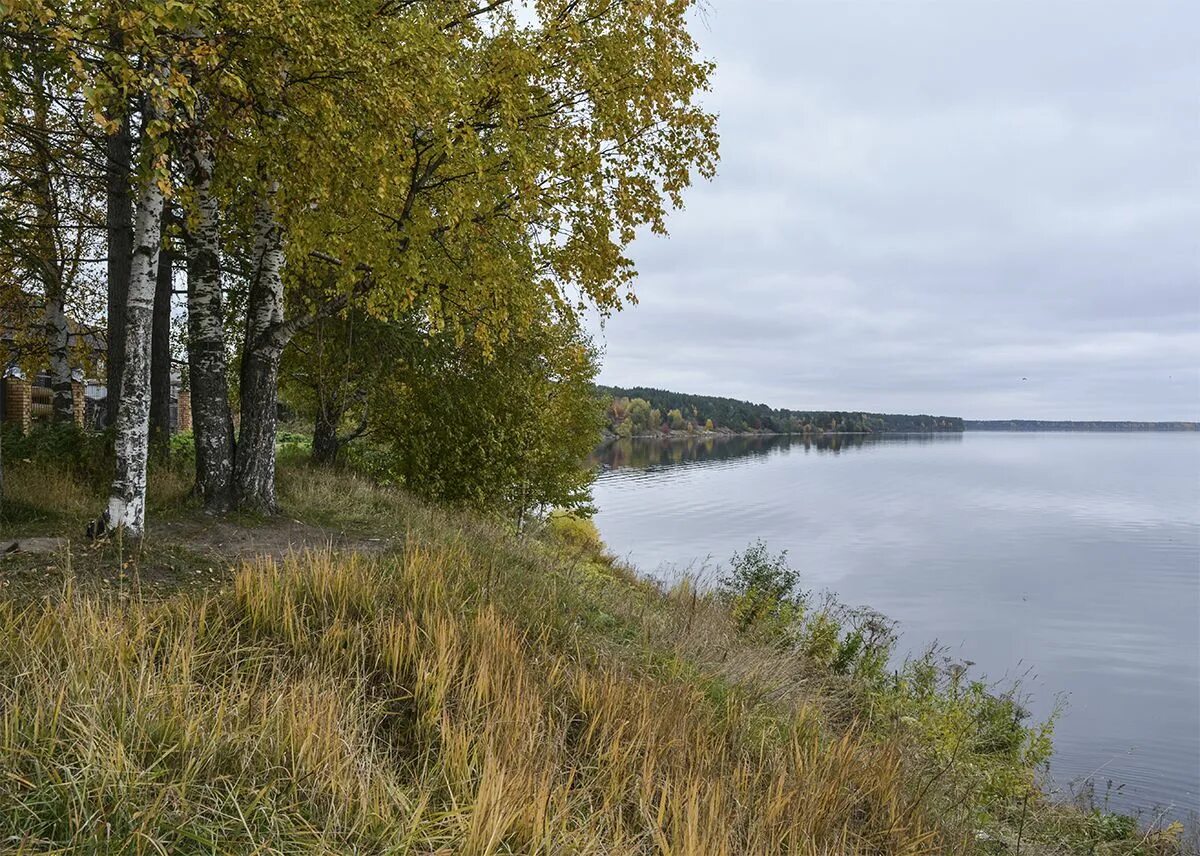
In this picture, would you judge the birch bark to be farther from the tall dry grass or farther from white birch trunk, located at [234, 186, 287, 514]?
the tall dry grass

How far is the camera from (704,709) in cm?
518

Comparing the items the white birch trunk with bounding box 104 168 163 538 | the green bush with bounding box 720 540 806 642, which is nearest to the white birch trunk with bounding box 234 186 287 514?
the white birch trunk with bounding box 104 168 163 538

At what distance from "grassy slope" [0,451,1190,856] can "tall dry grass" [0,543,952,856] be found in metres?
0.02

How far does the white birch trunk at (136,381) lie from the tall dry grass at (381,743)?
1869mm

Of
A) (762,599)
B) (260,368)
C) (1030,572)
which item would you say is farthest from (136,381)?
(1030,572)

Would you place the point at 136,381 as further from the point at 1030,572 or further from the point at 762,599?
the point at 1030,572

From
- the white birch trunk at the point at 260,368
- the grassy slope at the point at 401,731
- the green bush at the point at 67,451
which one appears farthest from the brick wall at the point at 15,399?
the grassy slope at the point at 401,731

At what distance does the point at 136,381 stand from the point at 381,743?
480 centimetres

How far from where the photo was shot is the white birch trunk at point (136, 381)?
666 centimetres

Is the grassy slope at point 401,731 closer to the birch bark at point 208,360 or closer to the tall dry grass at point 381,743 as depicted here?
the tall dry grass at point 381,743

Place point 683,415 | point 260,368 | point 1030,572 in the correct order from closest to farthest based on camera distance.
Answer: point 260,368 < point 1030,572 < point 683,415

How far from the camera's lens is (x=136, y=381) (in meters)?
6.73

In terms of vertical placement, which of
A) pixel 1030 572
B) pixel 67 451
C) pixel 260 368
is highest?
pixel 260 368

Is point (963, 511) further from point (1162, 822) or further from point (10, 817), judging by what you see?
point (10, 817)
